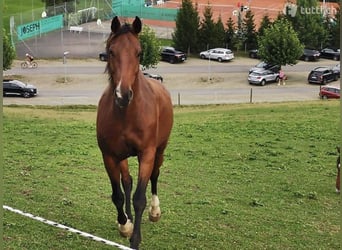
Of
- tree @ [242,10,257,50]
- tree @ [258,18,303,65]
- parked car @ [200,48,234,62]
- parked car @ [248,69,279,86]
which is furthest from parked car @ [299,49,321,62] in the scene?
parked car @ [248,69,279,86]

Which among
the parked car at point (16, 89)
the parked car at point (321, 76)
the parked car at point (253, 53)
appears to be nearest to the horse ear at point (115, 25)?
the parked car at point (16, 89)

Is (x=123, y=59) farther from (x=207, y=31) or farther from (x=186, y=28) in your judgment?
(x=207, y=31)

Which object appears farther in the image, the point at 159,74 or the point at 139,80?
the point at 159,74

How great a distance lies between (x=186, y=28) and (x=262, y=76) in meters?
9.97

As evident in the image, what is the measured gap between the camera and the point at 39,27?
48.7 meters

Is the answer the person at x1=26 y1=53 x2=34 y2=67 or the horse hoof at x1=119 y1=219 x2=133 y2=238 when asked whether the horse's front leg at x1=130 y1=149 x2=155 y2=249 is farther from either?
the person at x1=26 y1=53 x2=34 y2=67

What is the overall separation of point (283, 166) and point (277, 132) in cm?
524

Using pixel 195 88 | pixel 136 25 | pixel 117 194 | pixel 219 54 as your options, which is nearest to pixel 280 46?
pixel 219 54

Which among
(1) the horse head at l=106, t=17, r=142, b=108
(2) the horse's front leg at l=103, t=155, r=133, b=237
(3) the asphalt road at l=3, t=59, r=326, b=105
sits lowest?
(3) the asphalt road at l=3, t=59, r=326, b=105

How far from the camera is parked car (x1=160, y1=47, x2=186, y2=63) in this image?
4469 centimetres

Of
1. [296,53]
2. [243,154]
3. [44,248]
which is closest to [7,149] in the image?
[243,154]

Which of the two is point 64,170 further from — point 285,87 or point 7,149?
point 285,87

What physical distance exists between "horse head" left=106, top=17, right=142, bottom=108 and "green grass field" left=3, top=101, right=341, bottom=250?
113 inches

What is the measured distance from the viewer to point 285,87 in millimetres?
38312
